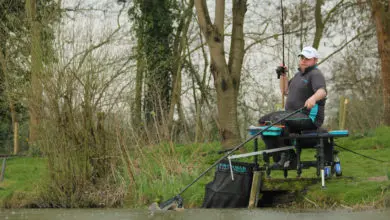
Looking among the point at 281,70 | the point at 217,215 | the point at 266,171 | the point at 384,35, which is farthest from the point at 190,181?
the point at 384,35

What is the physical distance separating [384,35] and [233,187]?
13.6m

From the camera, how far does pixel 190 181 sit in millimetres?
12867

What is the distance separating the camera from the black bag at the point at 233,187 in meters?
10.9

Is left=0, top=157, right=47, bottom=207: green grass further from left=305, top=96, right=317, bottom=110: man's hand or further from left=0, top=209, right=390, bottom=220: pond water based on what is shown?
left=305, top=96, right=317, bottom=110: man's hand

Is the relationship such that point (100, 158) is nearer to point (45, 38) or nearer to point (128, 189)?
point (128, 189)

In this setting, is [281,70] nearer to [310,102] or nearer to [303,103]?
[303,103]

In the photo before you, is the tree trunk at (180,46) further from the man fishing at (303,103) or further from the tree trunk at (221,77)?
the man fishing at (303,103)

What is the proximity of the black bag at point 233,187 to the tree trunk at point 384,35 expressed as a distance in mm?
12606

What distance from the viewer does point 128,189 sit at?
12875 mm

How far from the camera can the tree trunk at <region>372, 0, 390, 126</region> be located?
2277 cm

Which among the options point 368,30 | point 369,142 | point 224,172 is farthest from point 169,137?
point 368,30

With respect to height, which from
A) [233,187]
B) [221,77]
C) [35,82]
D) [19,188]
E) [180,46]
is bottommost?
[19,188]

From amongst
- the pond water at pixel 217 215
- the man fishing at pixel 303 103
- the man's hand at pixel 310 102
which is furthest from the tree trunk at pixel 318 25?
the pond water at pixel 217 215

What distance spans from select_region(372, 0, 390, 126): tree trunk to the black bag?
12606mm
